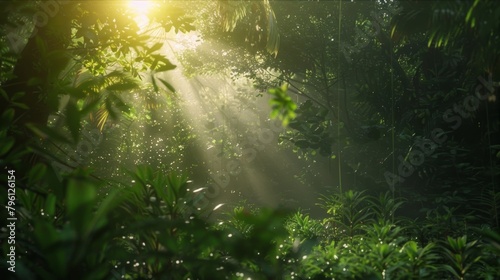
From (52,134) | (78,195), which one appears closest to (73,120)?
(52,134)

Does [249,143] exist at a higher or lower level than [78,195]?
higher

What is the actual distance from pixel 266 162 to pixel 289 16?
849cm

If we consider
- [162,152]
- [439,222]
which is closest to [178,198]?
[439,222]

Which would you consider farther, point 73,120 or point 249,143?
point 249,143

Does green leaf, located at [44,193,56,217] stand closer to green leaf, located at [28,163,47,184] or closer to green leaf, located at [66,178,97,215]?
green leaf, located at [28,163,47,184]

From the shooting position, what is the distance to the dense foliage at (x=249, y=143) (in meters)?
1.43

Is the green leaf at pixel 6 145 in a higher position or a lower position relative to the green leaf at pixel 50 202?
higher

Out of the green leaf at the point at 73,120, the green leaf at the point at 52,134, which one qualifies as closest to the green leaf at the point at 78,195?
the green leaf at the point at 52,134

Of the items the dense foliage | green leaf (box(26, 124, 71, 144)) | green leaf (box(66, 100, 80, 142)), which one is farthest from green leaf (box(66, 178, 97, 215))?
green leaf (box(66, 100, 80, 142))

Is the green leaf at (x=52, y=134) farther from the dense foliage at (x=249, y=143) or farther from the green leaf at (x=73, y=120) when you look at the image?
the green leaf at (x=73, y=120)

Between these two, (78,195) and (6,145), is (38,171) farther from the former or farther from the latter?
(78,195)

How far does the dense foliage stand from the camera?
143cm

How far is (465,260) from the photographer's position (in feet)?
7.91

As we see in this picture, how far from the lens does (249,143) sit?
23469 millimetres
